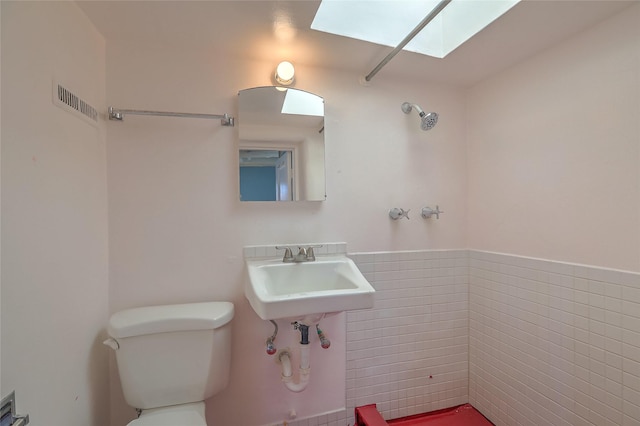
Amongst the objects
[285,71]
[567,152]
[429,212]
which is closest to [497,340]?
[429,212]

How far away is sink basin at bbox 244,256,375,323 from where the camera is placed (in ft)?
3.47

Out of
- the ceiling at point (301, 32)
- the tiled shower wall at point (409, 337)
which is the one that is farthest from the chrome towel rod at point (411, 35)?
the tiled shower wall at point (409, 337)

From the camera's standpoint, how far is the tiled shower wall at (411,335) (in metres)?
1.60

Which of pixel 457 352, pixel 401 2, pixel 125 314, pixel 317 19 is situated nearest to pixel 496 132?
pixel 401 2

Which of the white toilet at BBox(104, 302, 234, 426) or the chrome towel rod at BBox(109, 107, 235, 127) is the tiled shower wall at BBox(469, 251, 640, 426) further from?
the chrome towel rod at BBox(109, 107, 235, 127)

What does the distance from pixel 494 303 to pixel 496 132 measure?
3.42ft

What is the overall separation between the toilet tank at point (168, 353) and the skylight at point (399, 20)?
1.44 meters

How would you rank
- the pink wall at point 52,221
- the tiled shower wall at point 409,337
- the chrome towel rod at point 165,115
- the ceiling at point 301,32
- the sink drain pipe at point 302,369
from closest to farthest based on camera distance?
the pink wall at point 52,221, the ceiling at point 301,32, the chrome towel rod at point 165,115, the sink drain pipe at point 302,369, the tiled shower wall at point 409,337

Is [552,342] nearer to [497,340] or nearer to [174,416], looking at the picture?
[497,340]

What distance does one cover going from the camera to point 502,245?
161 cm

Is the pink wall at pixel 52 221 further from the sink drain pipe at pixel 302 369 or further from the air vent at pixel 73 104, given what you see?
the sink drain pipe at pixel 302 369

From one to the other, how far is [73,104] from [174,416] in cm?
131

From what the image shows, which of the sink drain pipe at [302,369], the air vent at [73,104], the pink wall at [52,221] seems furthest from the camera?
the sink drain pipe at [302,369]

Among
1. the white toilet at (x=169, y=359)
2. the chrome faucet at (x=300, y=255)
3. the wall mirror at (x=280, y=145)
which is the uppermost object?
the wall mirror at (x=280, y=145)
